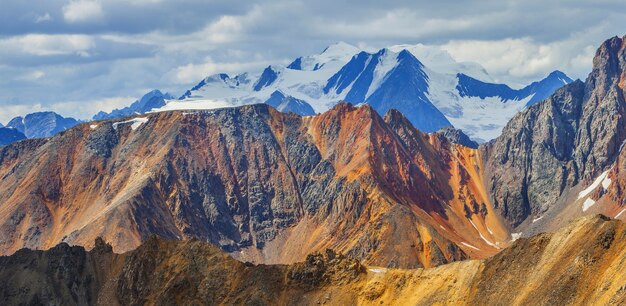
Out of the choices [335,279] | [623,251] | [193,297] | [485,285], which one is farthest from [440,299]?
[193,297]

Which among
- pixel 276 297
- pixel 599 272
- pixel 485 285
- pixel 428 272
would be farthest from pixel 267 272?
pixel 599 272

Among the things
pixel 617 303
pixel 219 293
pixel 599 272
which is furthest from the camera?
pixel 219 293

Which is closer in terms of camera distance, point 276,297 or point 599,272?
point 599,272

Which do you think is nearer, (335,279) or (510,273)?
(510,273)

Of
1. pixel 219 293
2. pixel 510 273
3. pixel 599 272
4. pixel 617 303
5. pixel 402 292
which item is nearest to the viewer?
pixel 617 303

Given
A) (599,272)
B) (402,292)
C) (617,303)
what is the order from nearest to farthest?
(617,303), (599,272), (402,292)

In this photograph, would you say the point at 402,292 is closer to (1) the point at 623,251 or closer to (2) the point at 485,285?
(2) the point at 485,285

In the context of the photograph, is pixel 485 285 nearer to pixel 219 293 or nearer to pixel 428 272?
pixel 428 272

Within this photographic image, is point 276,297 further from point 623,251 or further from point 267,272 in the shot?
point 623,251

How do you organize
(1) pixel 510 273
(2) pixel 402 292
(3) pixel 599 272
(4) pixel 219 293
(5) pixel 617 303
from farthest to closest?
(4) pixel 219 293 → (2) pixel 402 292 → (1) pixel 510 273 → (3) pixel 599 272 → (5) pixel 617 303
